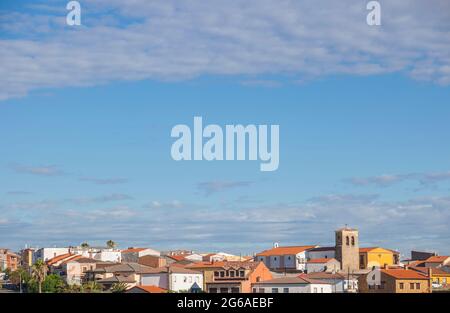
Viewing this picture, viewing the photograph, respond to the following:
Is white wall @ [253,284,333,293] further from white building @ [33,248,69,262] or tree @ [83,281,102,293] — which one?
white building @ [33,248,69,262]

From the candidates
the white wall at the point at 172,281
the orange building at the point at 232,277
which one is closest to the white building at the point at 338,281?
the orange building at the point at 232,277

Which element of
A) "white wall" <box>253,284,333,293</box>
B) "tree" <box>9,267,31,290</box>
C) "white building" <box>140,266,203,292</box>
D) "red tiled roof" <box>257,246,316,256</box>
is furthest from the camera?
"red tiled roof" <box>257,246,316,256</box>

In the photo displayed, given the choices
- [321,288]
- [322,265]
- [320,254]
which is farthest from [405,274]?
[320,254]

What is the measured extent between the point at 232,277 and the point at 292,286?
5980 mm

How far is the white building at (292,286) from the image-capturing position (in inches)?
2413

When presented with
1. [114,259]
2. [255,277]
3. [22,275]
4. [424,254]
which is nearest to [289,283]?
[255,277]

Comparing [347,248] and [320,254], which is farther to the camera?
[320,254]

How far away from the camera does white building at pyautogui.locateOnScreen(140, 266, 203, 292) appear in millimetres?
64438

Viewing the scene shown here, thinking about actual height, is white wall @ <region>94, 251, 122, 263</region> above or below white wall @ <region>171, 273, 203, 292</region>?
above

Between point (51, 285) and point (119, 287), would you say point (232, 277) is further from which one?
point (51, 285)

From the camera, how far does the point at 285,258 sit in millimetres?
93938

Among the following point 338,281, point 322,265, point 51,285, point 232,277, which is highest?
point 322,265

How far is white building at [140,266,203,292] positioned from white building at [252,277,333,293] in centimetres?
→ 543

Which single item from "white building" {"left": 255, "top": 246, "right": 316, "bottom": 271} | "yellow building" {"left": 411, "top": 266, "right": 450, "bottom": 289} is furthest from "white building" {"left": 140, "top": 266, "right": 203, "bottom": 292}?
"white building" {"left": 255, "top": 246, "right": 316, "bottom": 271}
